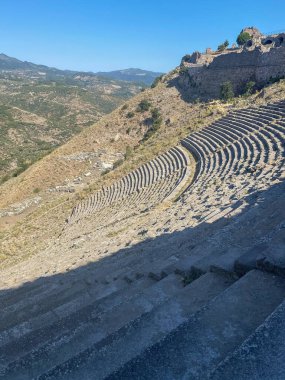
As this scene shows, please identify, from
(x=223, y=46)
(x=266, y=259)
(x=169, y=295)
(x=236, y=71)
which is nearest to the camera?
(x=266, y=259)

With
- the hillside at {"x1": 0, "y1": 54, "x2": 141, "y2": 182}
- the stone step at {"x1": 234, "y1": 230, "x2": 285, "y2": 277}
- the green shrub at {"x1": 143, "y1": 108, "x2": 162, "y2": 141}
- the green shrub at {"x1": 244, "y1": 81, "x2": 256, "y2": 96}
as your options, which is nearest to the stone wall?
the green shrub at {"x1": 244, "y1": 81, "x2": 256, "y2": 96}

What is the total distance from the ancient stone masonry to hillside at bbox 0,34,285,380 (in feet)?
14.1

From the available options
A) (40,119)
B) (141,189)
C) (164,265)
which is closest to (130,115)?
(141,189)

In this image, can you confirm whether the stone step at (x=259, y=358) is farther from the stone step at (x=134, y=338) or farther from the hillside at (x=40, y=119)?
the hillside at (x=40, y=119)

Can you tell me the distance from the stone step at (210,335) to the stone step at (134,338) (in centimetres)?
7

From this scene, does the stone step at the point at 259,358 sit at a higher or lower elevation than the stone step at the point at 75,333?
higher

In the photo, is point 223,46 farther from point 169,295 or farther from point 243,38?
point 169,295

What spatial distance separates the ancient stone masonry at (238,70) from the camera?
3122 cm

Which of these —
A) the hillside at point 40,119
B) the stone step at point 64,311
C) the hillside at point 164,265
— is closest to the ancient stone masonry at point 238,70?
the hillside at point 164,265

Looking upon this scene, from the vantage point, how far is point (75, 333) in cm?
350

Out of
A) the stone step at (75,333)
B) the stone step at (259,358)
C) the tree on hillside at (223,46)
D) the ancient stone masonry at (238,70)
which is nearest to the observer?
the stone step at (259,358)

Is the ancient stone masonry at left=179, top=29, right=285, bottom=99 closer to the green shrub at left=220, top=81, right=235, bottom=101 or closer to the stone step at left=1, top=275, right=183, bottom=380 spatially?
the green shrub at left=220, top=81, right=235, bottom=101

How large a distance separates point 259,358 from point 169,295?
183 centimetres

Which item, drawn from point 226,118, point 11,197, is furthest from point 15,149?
point 226,118
